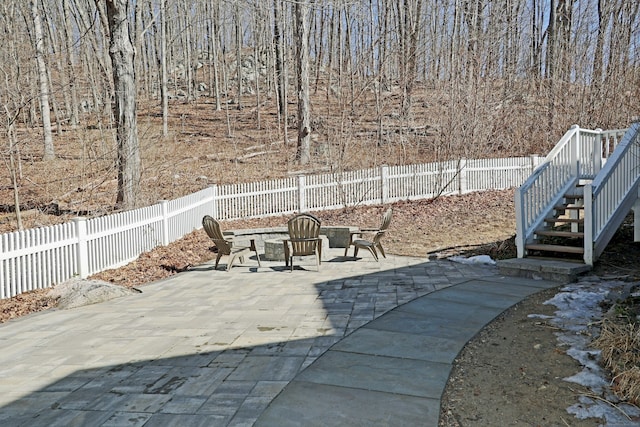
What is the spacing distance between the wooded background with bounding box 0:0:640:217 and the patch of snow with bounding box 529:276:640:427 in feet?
28.6

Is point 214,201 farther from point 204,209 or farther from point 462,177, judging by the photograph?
point 462,177

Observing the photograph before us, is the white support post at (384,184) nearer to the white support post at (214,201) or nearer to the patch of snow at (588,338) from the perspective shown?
the white support post at (214,201)

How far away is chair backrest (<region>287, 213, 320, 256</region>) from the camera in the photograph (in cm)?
852

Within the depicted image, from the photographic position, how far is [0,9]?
19.2m

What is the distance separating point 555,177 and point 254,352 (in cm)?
656

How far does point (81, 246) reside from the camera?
8.12m

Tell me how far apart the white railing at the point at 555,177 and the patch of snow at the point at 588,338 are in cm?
139

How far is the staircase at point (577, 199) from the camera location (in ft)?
25.1

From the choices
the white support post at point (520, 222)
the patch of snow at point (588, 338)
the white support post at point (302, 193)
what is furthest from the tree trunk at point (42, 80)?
the patch of snow at point (588, 338)

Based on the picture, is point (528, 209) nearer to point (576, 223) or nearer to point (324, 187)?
point (576, 223)

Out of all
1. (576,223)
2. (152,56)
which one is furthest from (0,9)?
(152,56)

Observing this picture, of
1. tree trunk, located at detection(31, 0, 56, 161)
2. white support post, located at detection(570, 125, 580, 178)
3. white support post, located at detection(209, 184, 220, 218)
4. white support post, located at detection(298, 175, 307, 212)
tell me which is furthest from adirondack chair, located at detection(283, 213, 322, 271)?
tree trunk, located at detection(31, 0, 56, 161)

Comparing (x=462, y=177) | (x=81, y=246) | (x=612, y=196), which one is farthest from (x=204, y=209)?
(x=612, y=196)

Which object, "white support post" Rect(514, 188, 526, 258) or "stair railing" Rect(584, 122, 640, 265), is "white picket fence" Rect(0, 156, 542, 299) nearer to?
"white support post" Rect(514, 188, 526, 258)
